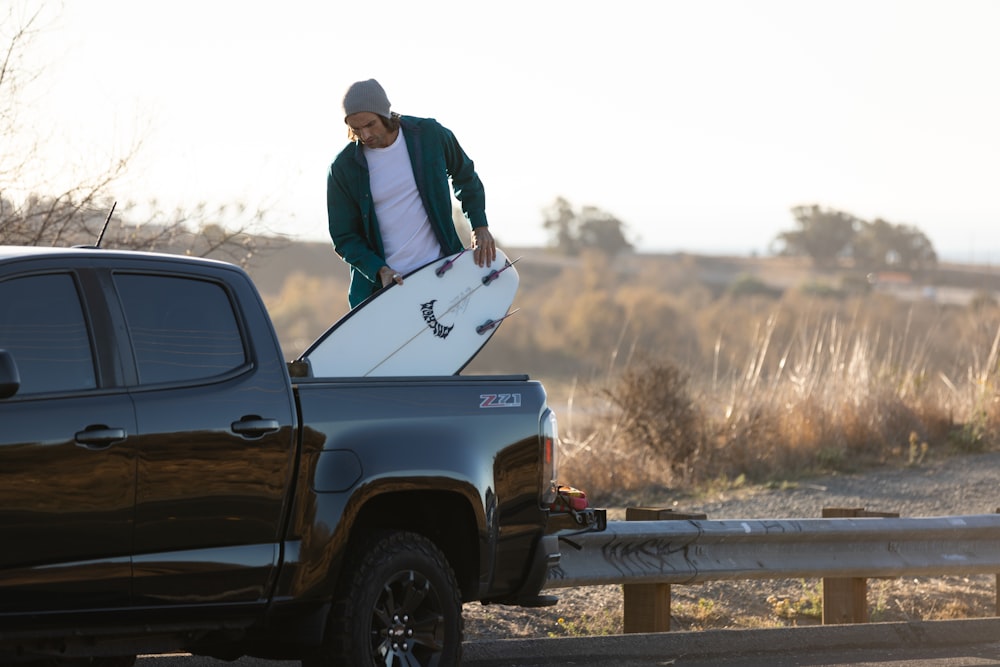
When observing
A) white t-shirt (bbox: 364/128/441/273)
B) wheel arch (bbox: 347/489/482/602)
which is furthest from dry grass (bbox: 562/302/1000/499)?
wheel arch (bbox: 347/489/482/602)

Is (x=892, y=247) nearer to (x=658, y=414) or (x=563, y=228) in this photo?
(x=563, y=228)

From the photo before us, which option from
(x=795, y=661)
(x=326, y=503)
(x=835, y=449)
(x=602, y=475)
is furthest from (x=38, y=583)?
(x=835, y=449)

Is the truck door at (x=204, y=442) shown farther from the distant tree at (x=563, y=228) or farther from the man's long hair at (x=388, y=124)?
the distant tree at (x=563, y=228)

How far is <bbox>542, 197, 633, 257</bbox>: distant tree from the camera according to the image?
237ft

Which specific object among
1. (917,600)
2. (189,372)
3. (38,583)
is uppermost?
(189,372)

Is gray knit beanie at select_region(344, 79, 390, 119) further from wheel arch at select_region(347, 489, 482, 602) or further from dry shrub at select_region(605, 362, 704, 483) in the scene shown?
dry shrub at select_region(605, 362, 704, 483)

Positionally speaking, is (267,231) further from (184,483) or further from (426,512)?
(184,483)

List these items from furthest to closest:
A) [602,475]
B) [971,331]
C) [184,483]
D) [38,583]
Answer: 1. [971,331]
2. [602,475]
3. [184,483]
4. [38,583]

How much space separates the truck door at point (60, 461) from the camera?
532 cm

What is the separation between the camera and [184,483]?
579cm

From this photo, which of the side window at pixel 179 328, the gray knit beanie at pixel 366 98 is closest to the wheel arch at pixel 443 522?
the side window at pixel 179 328

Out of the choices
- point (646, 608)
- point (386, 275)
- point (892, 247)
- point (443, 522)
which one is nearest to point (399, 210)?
point (386, 275)

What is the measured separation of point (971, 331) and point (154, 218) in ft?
42.9

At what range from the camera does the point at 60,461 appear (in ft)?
17.8
